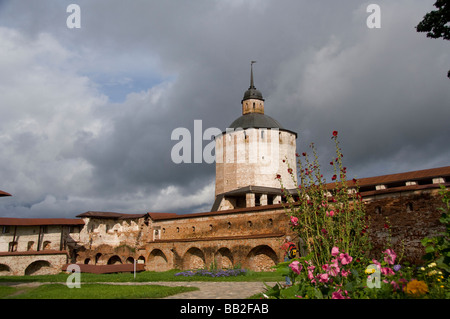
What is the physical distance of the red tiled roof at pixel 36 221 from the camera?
32.7 meters

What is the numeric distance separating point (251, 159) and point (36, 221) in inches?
860

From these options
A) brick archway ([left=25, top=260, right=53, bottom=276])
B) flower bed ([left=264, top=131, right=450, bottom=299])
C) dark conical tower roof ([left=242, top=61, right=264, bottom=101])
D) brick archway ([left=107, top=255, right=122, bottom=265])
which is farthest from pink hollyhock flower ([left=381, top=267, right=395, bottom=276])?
dark conical tower roof ([left=242, top=61, right=264, bottom=101])

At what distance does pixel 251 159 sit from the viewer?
121 feet

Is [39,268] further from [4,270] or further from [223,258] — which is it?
[223,258]

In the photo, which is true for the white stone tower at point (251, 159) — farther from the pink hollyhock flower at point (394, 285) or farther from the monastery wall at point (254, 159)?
the pink hollyhock flower at point (394, 285)

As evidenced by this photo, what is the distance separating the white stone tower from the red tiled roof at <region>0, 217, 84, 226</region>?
14.3 m

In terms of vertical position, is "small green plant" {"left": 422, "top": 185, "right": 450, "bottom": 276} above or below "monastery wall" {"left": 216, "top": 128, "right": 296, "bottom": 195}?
below

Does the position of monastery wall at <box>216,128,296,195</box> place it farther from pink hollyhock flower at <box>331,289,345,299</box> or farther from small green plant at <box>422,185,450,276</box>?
pink hollyhock flower at <box>331,289,345,299</box>

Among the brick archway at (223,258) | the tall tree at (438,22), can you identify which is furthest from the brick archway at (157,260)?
the tall tree at (438,22)

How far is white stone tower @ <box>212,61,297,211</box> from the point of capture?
119 feet

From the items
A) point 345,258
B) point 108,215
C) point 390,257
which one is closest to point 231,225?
point 108,215

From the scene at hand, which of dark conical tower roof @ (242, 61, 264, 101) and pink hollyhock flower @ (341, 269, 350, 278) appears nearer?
pink hollyhock flower @ (341, 269, 350, 278)
